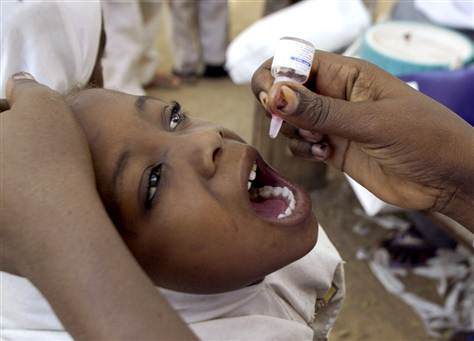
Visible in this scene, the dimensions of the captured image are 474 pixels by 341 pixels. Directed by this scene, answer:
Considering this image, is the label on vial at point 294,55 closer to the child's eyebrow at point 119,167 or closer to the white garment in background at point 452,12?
the child's eyebrow at point 119,167

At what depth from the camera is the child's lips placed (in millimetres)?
791

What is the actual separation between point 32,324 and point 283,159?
140 centimetres

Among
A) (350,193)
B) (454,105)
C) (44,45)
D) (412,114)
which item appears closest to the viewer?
(412,114)

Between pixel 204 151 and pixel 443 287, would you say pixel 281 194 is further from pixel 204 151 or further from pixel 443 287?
pixel 443 287

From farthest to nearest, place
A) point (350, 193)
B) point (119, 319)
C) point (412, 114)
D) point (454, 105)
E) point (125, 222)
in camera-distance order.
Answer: point (350, 193)
point (454, 105)
point (412, 114)
point (125, 222)
point (119, 319)

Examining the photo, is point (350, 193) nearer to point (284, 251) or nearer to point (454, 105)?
point (454, 105)

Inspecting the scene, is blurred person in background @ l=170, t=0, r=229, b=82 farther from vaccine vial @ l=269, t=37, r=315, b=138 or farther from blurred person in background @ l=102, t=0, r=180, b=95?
vaccine vial @ l=269, t=37, r=315, b=138

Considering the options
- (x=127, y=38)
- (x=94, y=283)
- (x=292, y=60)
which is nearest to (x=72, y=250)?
(x=94, y=283)

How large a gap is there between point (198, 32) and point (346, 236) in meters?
1.67

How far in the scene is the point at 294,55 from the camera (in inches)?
32.2

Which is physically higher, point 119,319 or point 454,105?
point 119,319

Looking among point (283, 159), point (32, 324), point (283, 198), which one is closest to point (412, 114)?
point (283, 198)

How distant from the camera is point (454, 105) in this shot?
4.57 ft

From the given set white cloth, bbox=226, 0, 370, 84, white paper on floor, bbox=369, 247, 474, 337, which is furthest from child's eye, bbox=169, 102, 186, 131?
white paper on floor, bbox=369, 247, 474, 337
